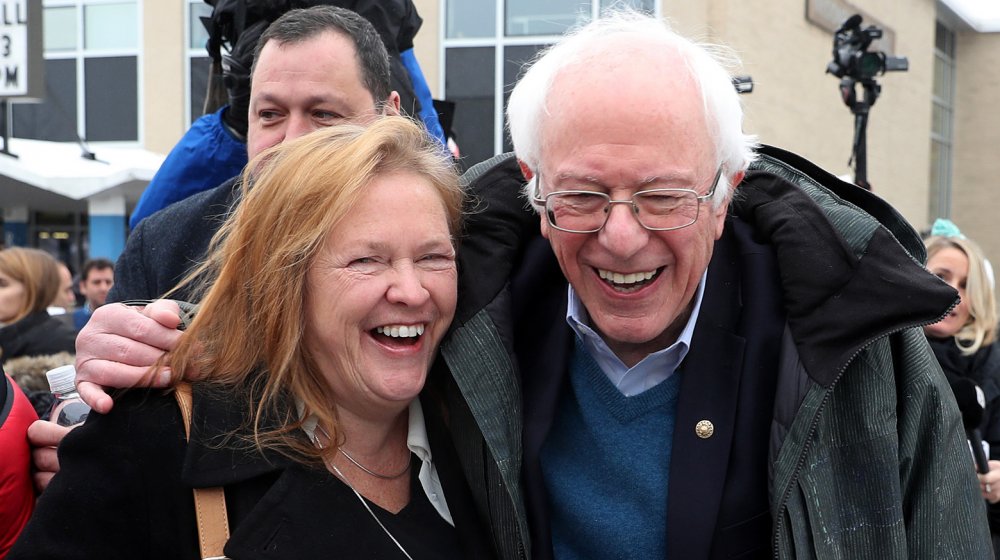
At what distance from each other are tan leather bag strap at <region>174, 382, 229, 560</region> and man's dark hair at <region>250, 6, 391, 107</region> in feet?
3.61

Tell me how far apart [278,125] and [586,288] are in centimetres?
96

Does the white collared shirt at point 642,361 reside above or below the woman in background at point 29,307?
above

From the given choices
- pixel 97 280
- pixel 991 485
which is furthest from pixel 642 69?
pixel 97 280

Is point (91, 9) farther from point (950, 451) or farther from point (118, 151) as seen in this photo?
point (950, 451)

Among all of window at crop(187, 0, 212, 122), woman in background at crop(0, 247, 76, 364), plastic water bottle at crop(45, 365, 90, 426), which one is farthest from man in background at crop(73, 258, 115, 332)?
window at crop(187, 0, 212, 122)

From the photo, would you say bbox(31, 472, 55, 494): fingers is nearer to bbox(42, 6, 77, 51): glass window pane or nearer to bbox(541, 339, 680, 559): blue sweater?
bbox(541, 339, 680, 559): blue sweater

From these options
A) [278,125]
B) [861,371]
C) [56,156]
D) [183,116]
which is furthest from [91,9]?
[861,371]

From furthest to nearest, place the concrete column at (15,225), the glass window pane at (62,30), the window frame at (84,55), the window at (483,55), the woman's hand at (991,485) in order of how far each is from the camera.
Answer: the glass window pane at (62,30) < the window frame at (84,55) < the concrete column at (15,225) < the window at (483,55) < the woman's hand at (991,485)

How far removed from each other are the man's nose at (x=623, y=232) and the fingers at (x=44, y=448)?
4.04ft

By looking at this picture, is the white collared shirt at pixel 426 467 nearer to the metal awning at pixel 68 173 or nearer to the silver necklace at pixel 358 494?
the silver necklace at pixel 358 494

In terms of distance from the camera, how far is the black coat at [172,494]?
5.49ft

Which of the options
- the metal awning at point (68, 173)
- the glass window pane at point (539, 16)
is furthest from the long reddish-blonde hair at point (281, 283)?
the glass window pane at point (539, 16)

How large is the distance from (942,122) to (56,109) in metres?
21.1

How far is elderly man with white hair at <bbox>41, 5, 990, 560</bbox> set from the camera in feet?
5.89
